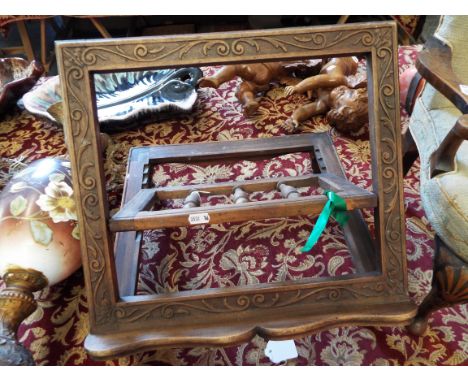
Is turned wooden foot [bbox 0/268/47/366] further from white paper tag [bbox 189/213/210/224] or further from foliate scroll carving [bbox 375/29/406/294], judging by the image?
foliate scroll carving [bbox 375/29/406/294]

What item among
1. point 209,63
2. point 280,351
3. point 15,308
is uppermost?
point 209,63

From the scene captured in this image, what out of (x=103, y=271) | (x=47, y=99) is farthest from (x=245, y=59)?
(x=47, y=99)

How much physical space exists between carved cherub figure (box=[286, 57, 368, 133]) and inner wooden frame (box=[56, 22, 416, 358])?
0.56 m

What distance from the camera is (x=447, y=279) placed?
2.14 feet

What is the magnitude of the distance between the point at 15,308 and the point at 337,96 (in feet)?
3.15

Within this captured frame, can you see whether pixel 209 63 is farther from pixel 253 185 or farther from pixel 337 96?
pixel 337 96

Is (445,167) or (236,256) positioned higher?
(445,167)

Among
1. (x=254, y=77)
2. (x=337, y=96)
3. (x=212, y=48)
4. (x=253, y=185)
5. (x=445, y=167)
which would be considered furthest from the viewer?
(x=254, y=77)

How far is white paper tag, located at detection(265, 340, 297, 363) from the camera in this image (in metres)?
0.73

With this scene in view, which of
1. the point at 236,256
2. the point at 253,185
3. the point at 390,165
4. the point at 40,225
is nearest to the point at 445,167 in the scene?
the point at 390,165

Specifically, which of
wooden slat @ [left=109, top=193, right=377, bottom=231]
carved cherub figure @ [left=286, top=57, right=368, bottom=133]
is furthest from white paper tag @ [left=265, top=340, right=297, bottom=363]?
carved cherub figure @ [left=286, top=57, right=368, bottom=133]

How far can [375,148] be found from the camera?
1.98 ft

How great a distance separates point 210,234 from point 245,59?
500 mm

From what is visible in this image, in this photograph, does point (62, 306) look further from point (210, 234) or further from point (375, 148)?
point (375, 148)
